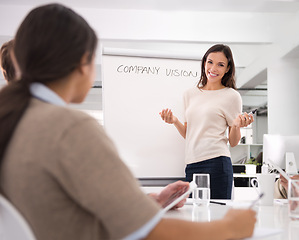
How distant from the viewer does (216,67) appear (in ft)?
7.75

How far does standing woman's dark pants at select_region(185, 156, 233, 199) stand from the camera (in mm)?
2283

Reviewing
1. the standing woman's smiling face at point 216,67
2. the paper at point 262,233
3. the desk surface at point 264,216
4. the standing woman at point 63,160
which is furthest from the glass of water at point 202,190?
the standing woman's smiling face at point 216,67

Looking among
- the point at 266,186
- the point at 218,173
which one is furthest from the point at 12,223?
the point at 218,173

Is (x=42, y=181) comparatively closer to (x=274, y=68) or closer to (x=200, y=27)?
(x=200, y=27)

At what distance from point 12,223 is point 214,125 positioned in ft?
6.09

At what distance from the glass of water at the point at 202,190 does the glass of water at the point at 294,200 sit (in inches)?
13.6

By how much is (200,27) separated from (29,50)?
5174mm

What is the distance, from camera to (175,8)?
5.23 metres

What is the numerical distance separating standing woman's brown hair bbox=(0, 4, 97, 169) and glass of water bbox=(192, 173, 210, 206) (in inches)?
39.9

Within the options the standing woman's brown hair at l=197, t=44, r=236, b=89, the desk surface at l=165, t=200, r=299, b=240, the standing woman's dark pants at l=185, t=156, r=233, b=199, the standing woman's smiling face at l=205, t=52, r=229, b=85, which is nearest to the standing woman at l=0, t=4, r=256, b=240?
the desk surface at l=165, t=200, r=299, b=240

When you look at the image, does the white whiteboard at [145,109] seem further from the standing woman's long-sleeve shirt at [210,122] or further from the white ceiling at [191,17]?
the white ceiling at [191,17]

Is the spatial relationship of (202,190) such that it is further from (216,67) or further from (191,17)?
(191,17)

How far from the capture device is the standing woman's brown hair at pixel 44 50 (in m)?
0.63

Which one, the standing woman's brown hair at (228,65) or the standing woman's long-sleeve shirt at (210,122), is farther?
the standing woman's brown hair at (228,65)
